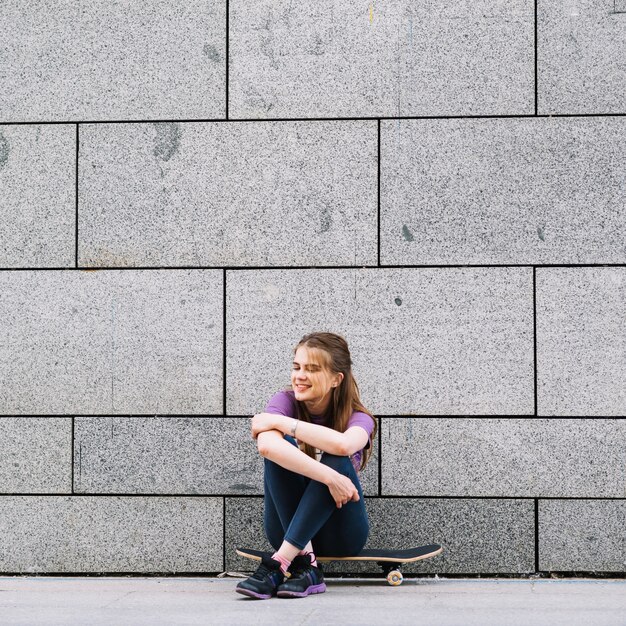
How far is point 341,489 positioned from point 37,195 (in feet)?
9.20

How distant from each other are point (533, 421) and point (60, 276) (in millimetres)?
3164

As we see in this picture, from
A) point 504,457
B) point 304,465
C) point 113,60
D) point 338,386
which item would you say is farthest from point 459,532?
point 113,60

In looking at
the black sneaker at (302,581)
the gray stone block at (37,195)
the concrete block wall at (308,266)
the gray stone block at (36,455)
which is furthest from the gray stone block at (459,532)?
the gray stone block at (37,195)

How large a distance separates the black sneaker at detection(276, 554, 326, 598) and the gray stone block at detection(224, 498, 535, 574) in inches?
26.0

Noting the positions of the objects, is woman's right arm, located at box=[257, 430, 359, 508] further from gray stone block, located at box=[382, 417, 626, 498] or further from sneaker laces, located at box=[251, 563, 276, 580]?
gray stone block, located at box=[382, 417, 626, 498]

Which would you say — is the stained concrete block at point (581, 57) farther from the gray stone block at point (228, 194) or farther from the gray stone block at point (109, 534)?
the gray stone block at point (109, 534)

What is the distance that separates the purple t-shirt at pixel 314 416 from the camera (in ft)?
16.0

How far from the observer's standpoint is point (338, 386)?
498 cm

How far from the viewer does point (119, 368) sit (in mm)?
5559

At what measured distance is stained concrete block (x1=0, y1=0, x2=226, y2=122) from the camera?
561 centimetres

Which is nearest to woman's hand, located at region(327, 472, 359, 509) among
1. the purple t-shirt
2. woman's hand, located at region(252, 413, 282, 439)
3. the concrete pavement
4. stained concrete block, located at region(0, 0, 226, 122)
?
the purple t-shirt

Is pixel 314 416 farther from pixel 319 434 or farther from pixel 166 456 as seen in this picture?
pixel 166 456

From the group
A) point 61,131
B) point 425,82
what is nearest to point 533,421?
point 425,82

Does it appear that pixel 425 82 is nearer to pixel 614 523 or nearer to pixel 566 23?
pixel 566 23
